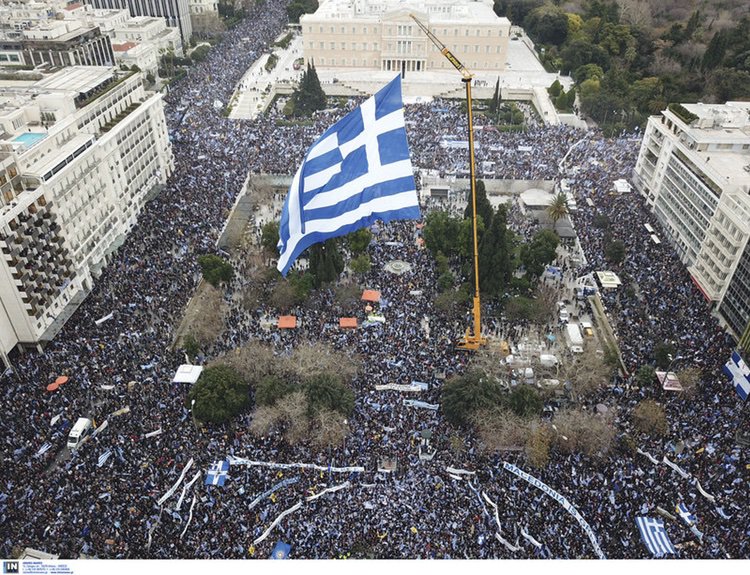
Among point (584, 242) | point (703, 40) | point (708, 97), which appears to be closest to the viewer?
point (584, 242)

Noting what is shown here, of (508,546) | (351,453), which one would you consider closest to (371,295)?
(351,453)

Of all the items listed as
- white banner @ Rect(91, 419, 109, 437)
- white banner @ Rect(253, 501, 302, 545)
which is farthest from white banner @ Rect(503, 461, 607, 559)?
white banner @ Rect(91, 419, 109, 437)

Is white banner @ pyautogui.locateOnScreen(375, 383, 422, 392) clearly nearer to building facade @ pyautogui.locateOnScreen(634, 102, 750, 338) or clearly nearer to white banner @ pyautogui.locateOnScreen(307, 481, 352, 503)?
white banner @ pyautogui.locateOnScreen(307, 481, 352, 503)

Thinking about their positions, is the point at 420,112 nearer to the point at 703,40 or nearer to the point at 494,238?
the point at 494,238

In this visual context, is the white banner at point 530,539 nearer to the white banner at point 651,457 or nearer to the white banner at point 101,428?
the white banner at point 651,457

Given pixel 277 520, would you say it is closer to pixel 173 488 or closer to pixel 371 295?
pixel 173 488

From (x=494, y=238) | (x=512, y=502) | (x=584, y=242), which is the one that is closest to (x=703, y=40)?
(x=584, y=242)

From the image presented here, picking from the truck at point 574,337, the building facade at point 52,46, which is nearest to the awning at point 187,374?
the truck at point 574,337
